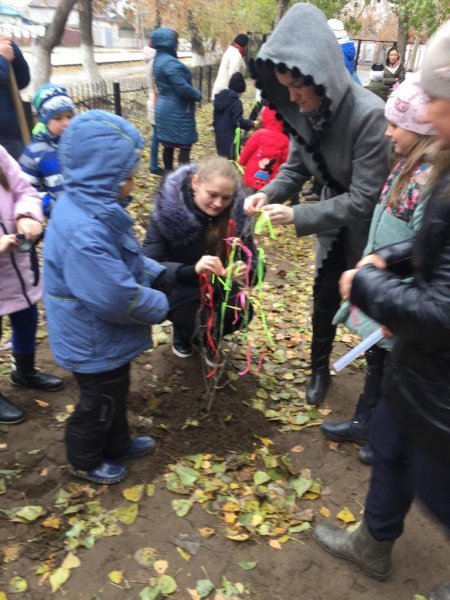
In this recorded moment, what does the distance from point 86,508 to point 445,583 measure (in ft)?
5.18

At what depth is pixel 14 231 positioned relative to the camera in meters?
2.61

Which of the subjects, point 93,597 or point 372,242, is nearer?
point 93,597

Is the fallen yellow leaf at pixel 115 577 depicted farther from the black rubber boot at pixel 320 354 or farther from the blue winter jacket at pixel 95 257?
the black rubber boot at pixel 320 354

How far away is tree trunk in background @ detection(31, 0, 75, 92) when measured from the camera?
893 centimetres

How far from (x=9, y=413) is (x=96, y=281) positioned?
130 cm

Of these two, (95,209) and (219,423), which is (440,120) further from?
(219,423)

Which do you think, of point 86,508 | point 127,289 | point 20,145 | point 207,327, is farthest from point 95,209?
point 20,145

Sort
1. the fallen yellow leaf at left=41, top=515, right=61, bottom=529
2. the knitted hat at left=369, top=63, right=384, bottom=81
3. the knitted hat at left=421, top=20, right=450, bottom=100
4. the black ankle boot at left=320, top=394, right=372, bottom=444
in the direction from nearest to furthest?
1. the knitted hat at left=421, top=20, right=450, bottom=100
2. the fallen yellow leaf at left=41, top=515, right=61, bottom=529
3. the black ankle boot at left=320, top=394, right=372, bottom=444
4. the knitted hat at left=369, top=63, right=384, bottom=81

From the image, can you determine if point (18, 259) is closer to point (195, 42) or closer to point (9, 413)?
point (9, 413)

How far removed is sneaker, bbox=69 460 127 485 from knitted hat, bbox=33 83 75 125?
2422 mm

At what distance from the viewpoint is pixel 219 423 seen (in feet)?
9.61

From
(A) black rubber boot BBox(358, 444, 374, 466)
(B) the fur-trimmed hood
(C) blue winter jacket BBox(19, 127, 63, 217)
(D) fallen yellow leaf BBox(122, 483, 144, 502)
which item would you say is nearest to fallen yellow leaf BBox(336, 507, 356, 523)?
(A) black rubber boot BBox(358, 444, 374, 466)

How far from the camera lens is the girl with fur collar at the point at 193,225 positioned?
2.67 metres

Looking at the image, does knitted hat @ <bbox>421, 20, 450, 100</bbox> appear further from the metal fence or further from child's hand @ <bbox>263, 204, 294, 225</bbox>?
the metal fence
